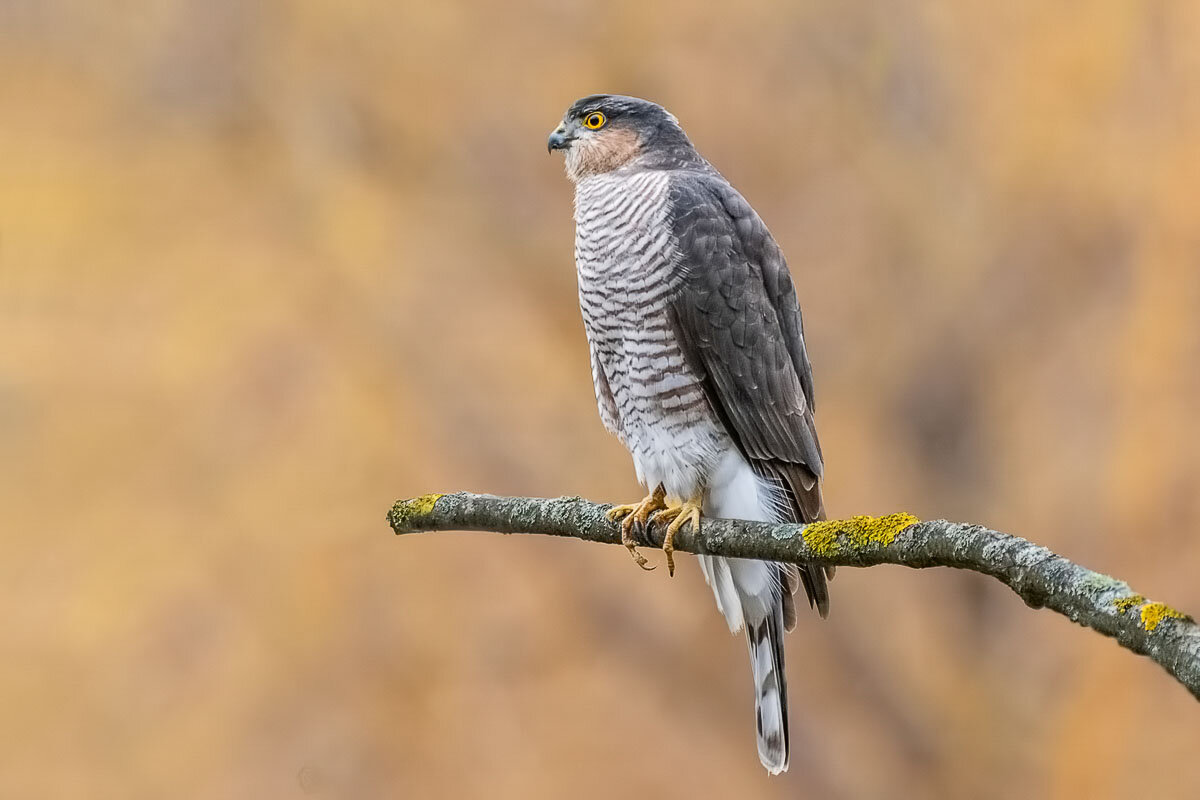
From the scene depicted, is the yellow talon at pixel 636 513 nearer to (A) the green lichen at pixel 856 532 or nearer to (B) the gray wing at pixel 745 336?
(B) the gray wing at pixel 745 336

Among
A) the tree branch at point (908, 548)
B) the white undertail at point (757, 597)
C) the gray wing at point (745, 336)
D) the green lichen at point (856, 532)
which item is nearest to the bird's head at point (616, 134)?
the gray wing at point (745, 336)

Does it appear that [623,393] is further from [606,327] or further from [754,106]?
[754,106]

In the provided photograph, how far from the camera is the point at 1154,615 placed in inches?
46.1

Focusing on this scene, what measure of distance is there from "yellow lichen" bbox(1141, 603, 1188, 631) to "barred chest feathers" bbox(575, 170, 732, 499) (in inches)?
49.7

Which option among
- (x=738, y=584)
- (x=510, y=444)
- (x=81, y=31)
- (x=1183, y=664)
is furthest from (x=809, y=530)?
(x=81, y=31)

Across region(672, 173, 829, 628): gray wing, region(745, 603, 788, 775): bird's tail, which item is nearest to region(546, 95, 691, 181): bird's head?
region(672, 173, 829, 628): gray wing

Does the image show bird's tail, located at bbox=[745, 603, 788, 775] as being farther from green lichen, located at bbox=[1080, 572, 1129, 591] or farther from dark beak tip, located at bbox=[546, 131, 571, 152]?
green lichen, located at bbox=[1080, 572, 1129, 591]

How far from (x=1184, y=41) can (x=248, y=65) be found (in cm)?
386

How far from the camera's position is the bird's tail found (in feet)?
8.16

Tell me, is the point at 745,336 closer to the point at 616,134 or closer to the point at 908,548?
the point at 616,134

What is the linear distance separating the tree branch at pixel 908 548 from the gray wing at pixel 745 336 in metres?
0.34

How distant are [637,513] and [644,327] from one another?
1.20 feet

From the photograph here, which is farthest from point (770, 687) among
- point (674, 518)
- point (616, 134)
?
point (616, 134)

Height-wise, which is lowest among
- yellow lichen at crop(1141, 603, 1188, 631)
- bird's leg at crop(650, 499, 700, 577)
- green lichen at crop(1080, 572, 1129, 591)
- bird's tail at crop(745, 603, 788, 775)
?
bird's tail at crop(745, 603, 788, 775)
